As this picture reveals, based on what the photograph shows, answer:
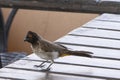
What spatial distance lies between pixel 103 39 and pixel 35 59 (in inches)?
20.4

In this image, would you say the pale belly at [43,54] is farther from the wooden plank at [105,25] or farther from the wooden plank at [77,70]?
the wooden plank at [105,25]

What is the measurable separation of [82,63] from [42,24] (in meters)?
2.96

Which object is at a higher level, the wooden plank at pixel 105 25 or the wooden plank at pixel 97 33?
the wooden plank at pixel 105 25

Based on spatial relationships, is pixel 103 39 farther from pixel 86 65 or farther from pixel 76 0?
pixel 76 0

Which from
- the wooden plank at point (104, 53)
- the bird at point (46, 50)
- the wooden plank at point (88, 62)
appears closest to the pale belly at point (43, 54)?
the bird at point (46, 50)

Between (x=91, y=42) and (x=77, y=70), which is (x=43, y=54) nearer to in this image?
(x=77, y=70)

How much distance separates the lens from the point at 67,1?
3.32m

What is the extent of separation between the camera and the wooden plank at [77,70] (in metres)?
1.70

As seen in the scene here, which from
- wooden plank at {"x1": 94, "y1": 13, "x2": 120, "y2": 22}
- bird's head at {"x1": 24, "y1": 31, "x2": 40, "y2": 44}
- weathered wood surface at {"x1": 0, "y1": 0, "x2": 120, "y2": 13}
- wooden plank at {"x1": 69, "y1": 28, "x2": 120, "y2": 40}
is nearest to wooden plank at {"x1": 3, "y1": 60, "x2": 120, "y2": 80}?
bird's head at {"x1": 24, "y1": 31, "x2": 40, "y2": 44}

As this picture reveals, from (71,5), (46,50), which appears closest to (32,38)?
(46,50)

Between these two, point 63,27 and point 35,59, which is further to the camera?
point 63,27

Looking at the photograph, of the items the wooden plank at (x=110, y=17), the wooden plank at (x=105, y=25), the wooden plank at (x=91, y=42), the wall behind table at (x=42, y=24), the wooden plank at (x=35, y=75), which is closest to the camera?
the wooden plank at (x=35, y=75)

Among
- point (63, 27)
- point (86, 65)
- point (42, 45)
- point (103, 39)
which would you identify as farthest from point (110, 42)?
point (63, 27)

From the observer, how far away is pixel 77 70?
5.76ft
